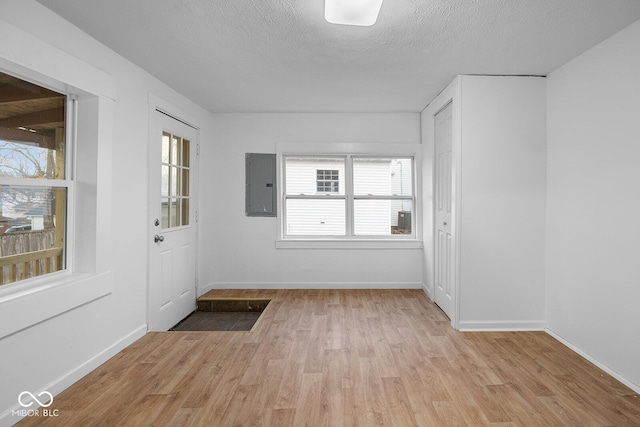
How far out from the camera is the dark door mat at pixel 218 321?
367 centimetres

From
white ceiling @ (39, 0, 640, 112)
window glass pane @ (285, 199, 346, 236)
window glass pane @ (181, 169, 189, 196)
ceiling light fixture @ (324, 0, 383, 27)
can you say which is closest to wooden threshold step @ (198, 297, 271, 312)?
window glass pane @ (285, 199, 346, 236)

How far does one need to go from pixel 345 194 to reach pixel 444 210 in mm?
1441

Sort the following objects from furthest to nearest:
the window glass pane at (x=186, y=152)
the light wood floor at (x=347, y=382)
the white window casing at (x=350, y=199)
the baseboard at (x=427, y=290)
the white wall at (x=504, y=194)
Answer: the white window casing at (x=350, y=199) < the baseboard at (x=427, y=290) < the window glass pane at (x=186, y=152) < the white wall at (x=504, y=194) < the light wood floor at (x=347, y=382)

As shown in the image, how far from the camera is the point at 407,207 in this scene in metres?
4.77

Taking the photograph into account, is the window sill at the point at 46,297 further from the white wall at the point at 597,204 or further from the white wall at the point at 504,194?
the white wall at the point at 597,204

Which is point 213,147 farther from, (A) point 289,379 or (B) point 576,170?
(B) point 576,170

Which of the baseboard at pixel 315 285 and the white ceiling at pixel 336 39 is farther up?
the white ceiling at pixel 336 39

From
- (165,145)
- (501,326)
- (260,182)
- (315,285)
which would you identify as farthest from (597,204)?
(165,145)

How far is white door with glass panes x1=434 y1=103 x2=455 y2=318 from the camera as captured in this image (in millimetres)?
3529

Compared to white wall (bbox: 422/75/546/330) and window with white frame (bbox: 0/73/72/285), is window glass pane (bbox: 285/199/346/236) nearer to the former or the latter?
white wall (bbox: 422/75/546/330)

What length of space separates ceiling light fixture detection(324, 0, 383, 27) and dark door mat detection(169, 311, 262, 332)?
3.12 metres

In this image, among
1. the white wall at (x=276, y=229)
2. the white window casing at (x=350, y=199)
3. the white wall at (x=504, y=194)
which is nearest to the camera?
the white wall at (x=504, y=194)

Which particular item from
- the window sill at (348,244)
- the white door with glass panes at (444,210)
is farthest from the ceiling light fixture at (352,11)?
the window sill at (348,244)

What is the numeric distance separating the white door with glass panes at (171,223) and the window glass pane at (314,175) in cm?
133
